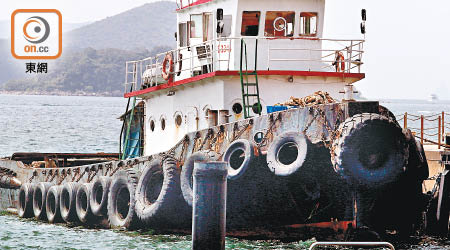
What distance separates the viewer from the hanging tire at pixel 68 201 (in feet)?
71.4

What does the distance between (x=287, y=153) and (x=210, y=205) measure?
3560mm

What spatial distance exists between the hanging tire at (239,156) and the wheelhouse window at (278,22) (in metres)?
4.36

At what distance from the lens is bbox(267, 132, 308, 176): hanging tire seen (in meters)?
16.2

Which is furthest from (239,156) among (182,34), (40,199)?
(40,199)

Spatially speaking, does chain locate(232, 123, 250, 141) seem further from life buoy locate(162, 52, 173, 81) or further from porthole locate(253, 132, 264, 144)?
life buoy locate(162, 52, 173, 81)

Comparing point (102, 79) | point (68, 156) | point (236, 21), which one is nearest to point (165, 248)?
point (236, 21)

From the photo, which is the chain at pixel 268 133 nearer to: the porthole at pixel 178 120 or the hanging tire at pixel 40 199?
the porthole at pixel 178 120

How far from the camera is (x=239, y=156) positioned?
56.3 feet

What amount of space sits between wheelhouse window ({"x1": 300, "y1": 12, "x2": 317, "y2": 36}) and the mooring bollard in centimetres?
843

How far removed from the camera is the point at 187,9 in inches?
878

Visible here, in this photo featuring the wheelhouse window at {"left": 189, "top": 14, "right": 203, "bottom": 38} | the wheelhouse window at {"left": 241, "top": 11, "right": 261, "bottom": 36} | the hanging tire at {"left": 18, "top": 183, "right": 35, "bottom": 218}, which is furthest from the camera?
the hanging tire at {"left": 18, "top": 183, "right": 35, "bottom": 218}

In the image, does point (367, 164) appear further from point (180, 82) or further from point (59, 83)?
point (59, 83)

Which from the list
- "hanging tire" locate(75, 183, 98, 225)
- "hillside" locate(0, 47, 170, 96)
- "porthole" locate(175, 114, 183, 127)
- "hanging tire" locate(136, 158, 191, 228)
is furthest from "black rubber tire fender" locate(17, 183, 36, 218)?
"hillside" locate(0, 47, 170, 96)

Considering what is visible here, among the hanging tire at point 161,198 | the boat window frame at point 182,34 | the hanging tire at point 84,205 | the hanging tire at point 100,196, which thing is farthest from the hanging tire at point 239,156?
the boat window frame at point 182,34
